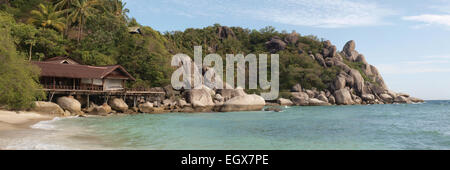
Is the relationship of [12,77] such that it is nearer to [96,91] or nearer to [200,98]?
[96,91]

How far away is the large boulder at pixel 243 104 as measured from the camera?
2978 centimetres

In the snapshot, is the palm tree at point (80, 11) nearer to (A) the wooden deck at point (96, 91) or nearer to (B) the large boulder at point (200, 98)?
(A) the wooden deck at point (96, 91)

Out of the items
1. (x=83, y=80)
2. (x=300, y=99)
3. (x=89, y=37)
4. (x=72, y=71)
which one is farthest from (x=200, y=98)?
(x=300, y=99)

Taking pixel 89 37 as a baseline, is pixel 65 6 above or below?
above

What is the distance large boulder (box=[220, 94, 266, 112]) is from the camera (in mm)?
29781

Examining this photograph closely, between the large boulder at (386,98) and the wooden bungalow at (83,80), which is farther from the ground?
the wooden bungalow at (83,80)

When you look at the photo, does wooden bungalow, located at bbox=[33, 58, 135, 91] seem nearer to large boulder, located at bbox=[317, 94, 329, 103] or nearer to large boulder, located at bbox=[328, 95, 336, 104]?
large boulder, located at bbox=[317, 94, 329, 103]

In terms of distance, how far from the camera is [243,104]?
30.2 meters

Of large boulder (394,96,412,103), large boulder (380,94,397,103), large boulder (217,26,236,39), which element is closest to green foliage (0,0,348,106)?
large boulder (380,94,397,103)

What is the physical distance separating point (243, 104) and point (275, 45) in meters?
43.0

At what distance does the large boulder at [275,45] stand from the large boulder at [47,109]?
55.1 metres

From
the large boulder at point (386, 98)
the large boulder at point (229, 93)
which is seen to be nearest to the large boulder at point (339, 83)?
the large boulder at point (386, 98)
